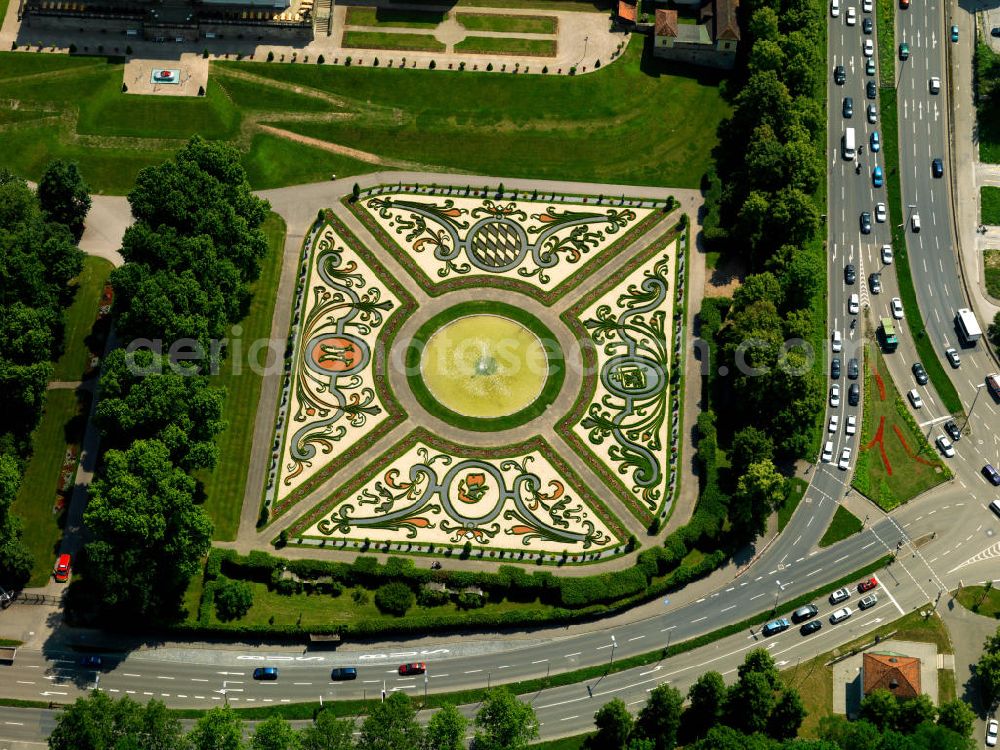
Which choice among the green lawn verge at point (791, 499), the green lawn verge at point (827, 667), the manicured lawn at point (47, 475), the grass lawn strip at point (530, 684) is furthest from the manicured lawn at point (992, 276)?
the manicured lawn at point (47, 475)

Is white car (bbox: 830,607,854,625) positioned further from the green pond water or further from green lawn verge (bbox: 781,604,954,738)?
the green pond water

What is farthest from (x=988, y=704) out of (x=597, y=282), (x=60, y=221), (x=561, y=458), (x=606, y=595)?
(x=60, y=221)

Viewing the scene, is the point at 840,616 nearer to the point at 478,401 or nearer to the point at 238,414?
the point at 478,401

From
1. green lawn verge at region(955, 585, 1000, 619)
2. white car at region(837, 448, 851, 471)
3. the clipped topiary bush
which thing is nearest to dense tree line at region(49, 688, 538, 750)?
the clipped topiary bush

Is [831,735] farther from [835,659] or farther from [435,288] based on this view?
[435,288]

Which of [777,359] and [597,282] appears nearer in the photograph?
[777,359]

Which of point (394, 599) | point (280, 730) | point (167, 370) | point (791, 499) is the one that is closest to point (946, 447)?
point (791, 499)

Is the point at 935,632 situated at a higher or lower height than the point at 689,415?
lower
